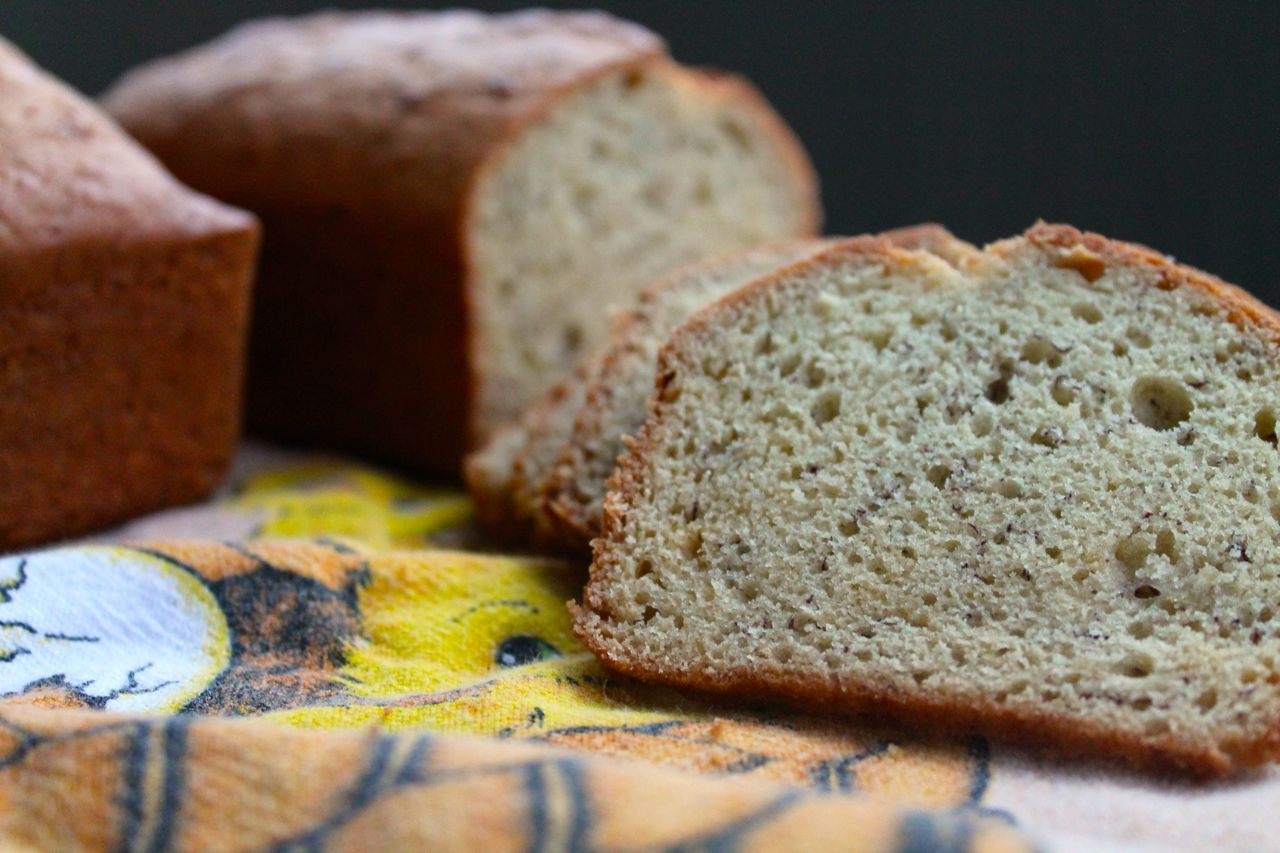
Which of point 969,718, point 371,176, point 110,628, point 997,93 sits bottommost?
point 110,628

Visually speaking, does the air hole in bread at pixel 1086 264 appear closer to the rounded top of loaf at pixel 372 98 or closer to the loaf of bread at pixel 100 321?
the rounded top of loaf at pixel 372 98

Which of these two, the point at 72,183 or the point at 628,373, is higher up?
the point at 72,183

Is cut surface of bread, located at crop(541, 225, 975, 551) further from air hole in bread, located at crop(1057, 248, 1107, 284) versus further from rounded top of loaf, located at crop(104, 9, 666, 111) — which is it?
rounded top of loaf, located at crop(104, 9, 666, 111)

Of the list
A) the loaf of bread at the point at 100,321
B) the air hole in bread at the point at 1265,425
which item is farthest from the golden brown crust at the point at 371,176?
Result: the air hole in bread at the point at 1265,425

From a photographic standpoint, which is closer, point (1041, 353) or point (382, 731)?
point (382, 731)

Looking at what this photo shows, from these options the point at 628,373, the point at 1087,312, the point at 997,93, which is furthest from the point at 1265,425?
the point at 997,93

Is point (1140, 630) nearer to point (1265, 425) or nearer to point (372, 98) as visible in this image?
point (1265, 425)
